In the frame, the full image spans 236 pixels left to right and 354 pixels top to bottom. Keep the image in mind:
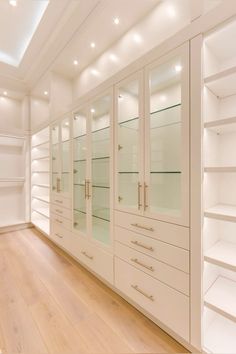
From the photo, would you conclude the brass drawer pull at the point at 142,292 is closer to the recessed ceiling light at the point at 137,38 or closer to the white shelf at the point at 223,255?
the white shelf at the point at 223,255

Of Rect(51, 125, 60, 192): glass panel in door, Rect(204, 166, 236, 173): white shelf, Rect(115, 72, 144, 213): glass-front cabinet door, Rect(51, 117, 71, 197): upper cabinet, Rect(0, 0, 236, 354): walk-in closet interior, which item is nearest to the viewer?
Rect(204, 166, 236, 173): white shelf

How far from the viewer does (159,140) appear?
1.58 metres

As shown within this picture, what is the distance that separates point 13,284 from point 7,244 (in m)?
1.42

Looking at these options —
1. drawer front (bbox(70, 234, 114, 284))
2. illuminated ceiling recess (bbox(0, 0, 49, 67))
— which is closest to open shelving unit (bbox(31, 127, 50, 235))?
illuminated ceiling recess (bbox(0, 0, 49, 67))

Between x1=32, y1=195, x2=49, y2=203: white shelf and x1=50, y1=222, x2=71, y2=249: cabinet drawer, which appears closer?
x1=50, y1=222, x2=71, y2=249: cabinet drawer

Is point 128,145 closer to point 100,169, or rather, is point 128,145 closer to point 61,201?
point 100,169

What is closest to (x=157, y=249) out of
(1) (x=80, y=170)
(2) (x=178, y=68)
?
(2) (x=178, y=68)

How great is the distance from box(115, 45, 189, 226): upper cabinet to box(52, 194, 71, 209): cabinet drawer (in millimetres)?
1182

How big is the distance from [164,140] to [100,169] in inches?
36.8

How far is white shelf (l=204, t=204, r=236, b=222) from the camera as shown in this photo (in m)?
1.11

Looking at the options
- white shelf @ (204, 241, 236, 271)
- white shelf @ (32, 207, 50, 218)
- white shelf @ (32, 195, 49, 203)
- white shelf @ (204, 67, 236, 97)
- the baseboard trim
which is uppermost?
white shelf @ (204, 67, 236, 97)

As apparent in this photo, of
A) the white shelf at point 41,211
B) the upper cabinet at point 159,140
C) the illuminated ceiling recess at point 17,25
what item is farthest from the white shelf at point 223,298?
the illuminated ceiling recess at point 17,25

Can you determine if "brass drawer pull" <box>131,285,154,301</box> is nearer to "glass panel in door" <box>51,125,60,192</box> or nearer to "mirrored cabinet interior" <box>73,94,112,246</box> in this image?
"mirrored cabinet interior" <box>73,94,112,246</box>

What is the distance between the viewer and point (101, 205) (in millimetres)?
2225
